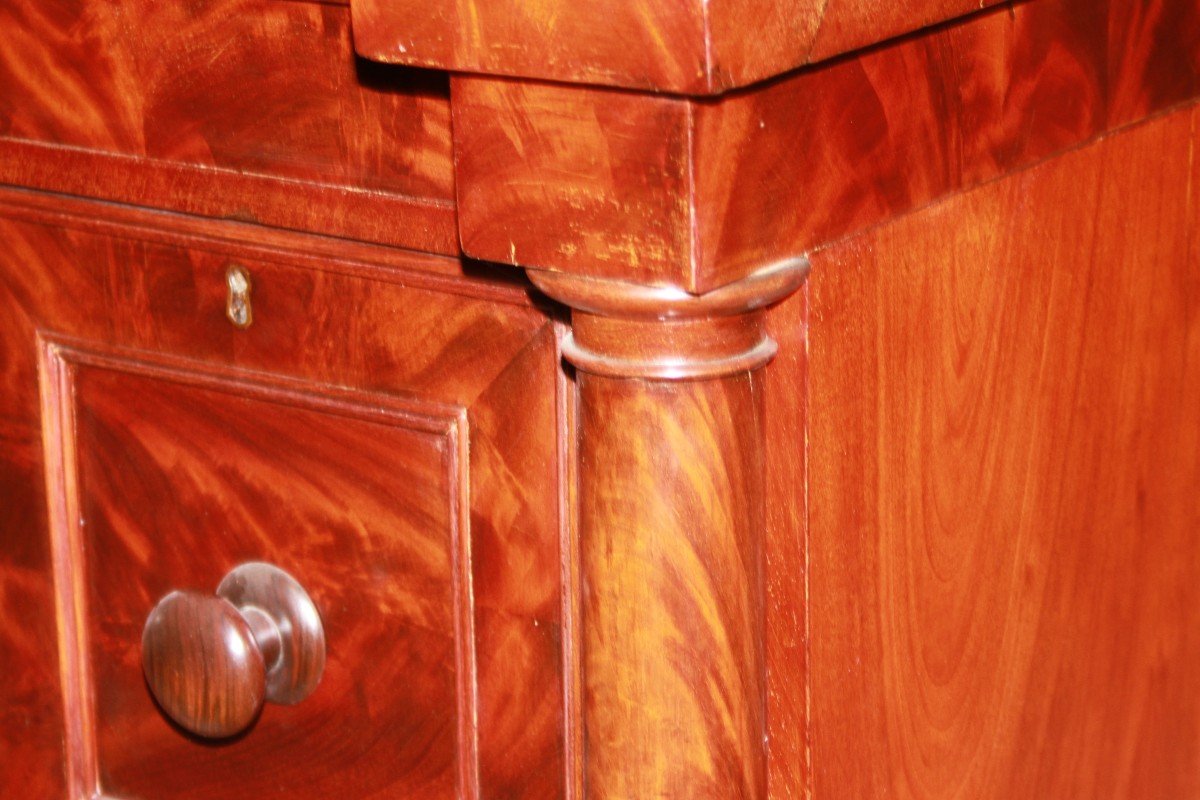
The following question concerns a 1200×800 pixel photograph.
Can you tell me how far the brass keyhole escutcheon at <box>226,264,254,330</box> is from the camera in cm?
67

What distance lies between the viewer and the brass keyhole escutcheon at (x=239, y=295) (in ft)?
2.21

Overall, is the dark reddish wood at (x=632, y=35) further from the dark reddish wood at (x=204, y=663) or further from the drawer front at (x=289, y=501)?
the dark reddish wood at (x=204, y=663)

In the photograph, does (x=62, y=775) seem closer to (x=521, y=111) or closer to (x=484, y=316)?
(x=484, y=316)

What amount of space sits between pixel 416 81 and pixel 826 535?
0.21 meters

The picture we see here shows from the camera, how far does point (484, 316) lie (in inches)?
24.7

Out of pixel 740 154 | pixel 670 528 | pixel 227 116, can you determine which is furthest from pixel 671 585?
pixel 227 116

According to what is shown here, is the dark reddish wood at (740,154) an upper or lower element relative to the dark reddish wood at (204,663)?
upper

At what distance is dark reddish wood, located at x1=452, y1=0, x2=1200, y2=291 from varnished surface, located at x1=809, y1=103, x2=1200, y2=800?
28 millimetres

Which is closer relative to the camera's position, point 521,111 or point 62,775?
point 521,111

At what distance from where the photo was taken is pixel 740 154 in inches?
19.9

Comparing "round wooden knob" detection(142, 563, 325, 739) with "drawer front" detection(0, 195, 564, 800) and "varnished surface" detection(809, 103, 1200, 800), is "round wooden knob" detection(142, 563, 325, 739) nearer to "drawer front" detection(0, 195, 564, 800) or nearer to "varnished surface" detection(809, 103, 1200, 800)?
"drawer front" detection(0, 195, 564, 800)

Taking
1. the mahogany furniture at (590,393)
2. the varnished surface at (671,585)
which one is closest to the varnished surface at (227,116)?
the mahogany furniture at (590,393)

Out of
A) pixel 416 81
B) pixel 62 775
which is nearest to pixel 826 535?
pixel 416 81

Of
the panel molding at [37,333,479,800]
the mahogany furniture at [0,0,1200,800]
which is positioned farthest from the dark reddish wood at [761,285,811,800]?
the panel molding at [37,333,479,800]
